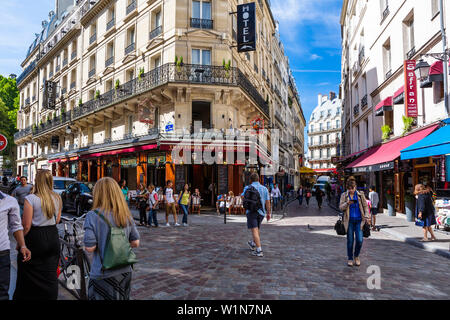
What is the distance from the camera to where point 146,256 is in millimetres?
6078

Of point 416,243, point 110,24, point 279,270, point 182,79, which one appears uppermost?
point 110,24

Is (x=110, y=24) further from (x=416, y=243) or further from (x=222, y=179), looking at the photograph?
(x=416, y=243)

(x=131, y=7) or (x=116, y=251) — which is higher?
(x=131, y=7)

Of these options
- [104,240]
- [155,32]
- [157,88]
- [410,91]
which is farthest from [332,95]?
[104,240]

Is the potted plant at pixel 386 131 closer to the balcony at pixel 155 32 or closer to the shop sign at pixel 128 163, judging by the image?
the balcony at pixel 155 32

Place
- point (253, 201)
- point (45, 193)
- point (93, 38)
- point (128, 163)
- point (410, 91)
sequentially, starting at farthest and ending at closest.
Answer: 1. point (93, 38)
2. point (128, 163)
3. point (410, 91)
4. point (253, 201)
5. point (45, 193)

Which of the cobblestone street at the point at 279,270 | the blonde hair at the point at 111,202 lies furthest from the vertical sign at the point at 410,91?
the blonde hair at the point at 111,202

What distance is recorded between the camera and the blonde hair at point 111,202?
2.50 meters

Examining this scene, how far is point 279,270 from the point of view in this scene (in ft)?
17.1

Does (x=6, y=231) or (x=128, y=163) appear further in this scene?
(x=128, y=163)

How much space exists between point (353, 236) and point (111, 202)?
15.6 feet

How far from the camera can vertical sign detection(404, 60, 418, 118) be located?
1126 centimetres

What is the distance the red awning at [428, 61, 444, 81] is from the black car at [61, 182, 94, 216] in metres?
13.3

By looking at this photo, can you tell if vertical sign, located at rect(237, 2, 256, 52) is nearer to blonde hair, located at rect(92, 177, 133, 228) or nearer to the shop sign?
the shop sign
